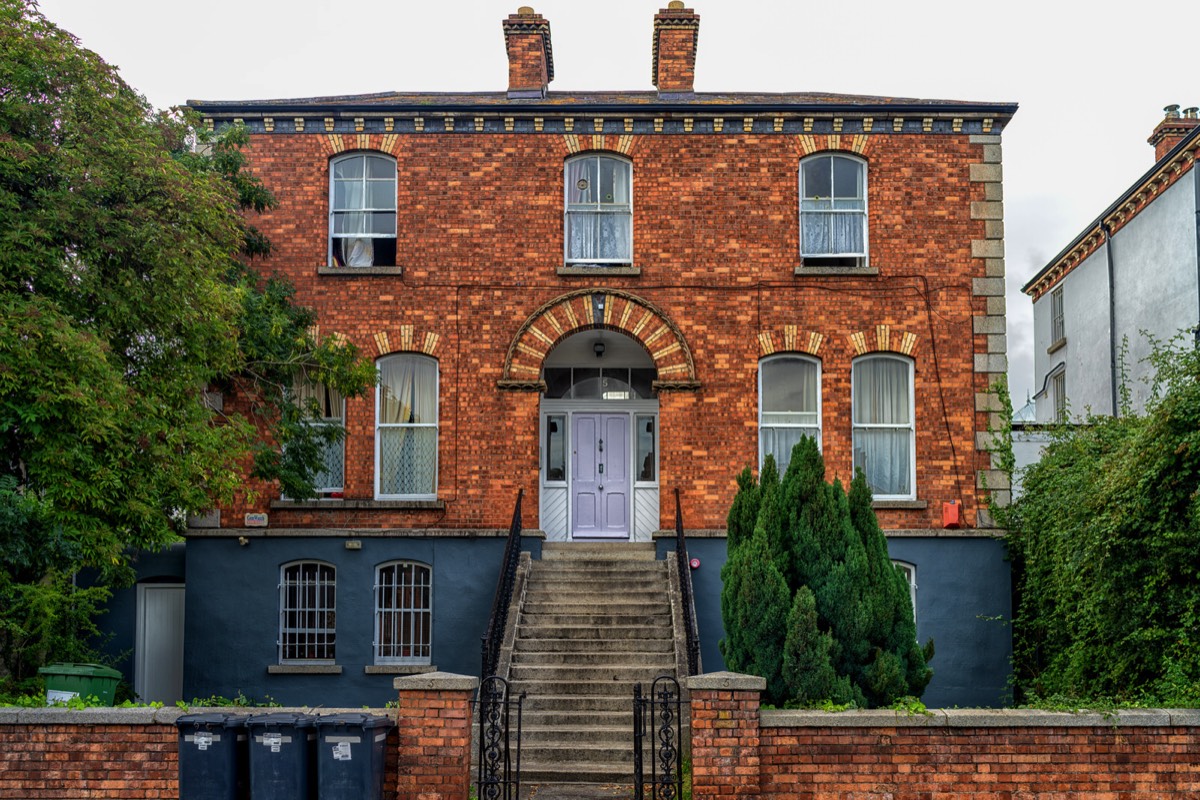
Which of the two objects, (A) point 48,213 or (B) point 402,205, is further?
(B) point 402,205

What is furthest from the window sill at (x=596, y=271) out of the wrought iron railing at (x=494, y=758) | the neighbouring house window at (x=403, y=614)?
the wrought iron railing at (x=494, y=758)

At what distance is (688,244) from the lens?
19.9 metres

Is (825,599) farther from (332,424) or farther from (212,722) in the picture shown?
(332,424)

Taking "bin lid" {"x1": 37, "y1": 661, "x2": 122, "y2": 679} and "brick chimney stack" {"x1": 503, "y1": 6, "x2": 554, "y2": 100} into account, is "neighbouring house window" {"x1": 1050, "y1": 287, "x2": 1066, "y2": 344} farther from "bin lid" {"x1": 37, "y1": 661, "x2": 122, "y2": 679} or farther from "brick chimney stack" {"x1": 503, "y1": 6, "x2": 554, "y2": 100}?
"bin lid" {"x1": 37, "y1": 661, "x2": 122, "y2": 679}

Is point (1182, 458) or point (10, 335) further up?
point (10, 335)

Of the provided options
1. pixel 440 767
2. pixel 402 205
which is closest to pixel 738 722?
pixel 440 767

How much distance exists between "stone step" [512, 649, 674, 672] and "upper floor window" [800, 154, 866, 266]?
7.01 metres

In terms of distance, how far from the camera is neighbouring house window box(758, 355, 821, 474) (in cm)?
1975

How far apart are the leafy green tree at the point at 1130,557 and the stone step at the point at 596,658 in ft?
16.0

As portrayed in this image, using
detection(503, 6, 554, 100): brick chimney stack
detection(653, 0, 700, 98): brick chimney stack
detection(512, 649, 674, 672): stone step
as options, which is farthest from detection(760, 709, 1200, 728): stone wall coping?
detection(503, 6, 554, 100): brick chimney stack

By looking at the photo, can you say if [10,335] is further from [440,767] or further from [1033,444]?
[1033,444]

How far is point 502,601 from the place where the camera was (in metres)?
16.5

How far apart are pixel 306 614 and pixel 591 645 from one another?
5.13m

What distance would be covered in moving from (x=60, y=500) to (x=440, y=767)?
5.10 meters
